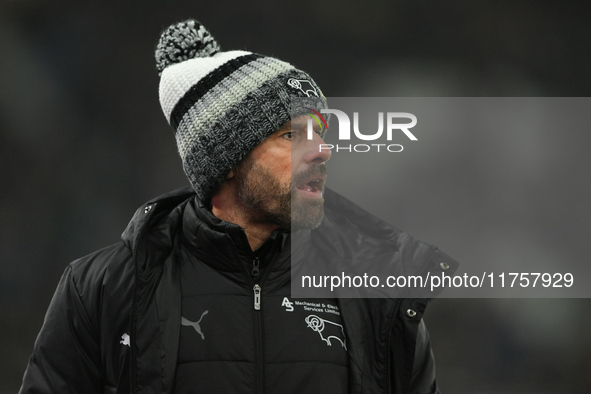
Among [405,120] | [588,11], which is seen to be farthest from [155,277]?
[588,11]

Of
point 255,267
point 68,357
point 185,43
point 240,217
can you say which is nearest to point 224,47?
point 185,43

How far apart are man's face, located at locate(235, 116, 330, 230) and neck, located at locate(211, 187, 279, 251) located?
11 millimetres

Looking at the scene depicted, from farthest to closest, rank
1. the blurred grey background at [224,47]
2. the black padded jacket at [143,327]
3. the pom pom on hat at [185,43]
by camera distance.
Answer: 1. the blurred grey background at [224,47]
2. the pom pom on hat at [185,43]
3. the black padded jacket at [143,327]

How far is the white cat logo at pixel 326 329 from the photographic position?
1.15 meters

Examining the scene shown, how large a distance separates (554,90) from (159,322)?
2.00 meters

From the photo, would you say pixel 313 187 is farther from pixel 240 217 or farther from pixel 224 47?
pixel 224 47

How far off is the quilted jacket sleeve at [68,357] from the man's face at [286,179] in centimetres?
36

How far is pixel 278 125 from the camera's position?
1.26 meters

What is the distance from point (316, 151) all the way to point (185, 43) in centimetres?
39

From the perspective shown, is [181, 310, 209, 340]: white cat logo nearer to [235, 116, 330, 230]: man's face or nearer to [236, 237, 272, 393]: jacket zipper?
[236, 237, 272, 393]: jacket zipper

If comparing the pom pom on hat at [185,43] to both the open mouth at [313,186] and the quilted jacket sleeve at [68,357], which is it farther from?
the quilted jacket sleeve at [68,357]

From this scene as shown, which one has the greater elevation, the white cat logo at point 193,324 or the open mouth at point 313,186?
the open mouth at point 313,186

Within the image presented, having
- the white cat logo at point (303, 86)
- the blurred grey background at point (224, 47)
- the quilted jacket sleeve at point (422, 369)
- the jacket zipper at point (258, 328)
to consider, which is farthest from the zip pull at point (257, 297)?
the blurred grey background at point (224, 47)

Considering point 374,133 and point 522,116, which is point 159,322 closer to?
point 374,133
